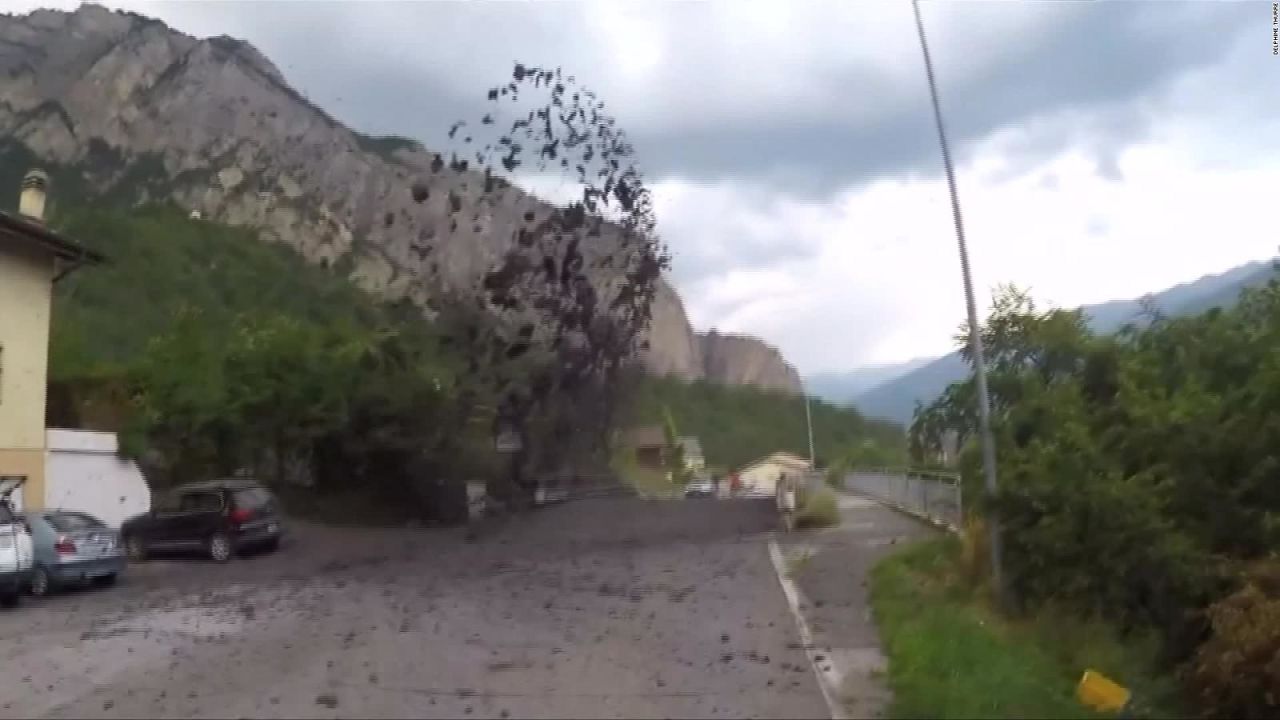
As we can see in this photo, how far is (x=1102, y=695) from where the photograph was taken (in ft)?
34.5

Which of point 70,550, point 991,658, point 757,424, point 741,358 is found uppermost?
point 741,358

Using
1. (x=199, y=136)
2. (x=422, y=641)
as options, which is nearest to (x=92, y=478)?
(x=422, y=641)

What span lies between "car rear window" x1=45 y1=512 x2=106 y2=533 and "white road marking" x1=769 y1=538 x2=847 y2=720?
37.4 ft

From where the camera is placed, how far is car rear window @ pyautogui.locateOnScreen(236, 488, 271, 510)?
96.5 ft

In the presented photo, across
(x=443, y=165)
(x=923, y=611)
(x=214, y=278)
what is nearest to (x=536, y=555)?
(x=443, y=165)

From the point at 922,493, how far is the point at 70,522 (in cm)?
1776

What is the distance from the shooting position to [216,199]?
3310 inches

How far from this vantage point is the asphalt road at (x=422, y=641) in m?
11.2

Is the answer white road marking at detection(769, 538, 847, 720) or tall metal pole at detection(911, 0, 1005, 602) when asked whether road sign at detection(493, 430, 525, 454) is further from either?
tall metal pole at detection(911, 0, 1005, 602)

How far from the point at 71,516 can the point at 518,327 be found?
21651 mm

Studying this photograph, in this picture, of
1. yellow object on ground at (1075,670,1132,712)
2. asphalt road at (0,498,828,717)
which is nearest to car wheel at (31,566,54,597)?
asphalt road at (0,498,828,717)

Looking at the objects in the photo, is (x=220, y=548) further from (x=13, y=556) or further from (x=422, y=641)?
(x=422, y=641)

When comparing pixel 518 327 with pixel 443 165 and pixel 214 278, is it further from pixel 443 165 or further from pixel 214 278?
pixel 214 278

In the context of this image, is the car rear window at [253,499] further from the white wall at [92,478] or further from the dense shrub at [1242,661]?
the dense shrub at [1242,661]
